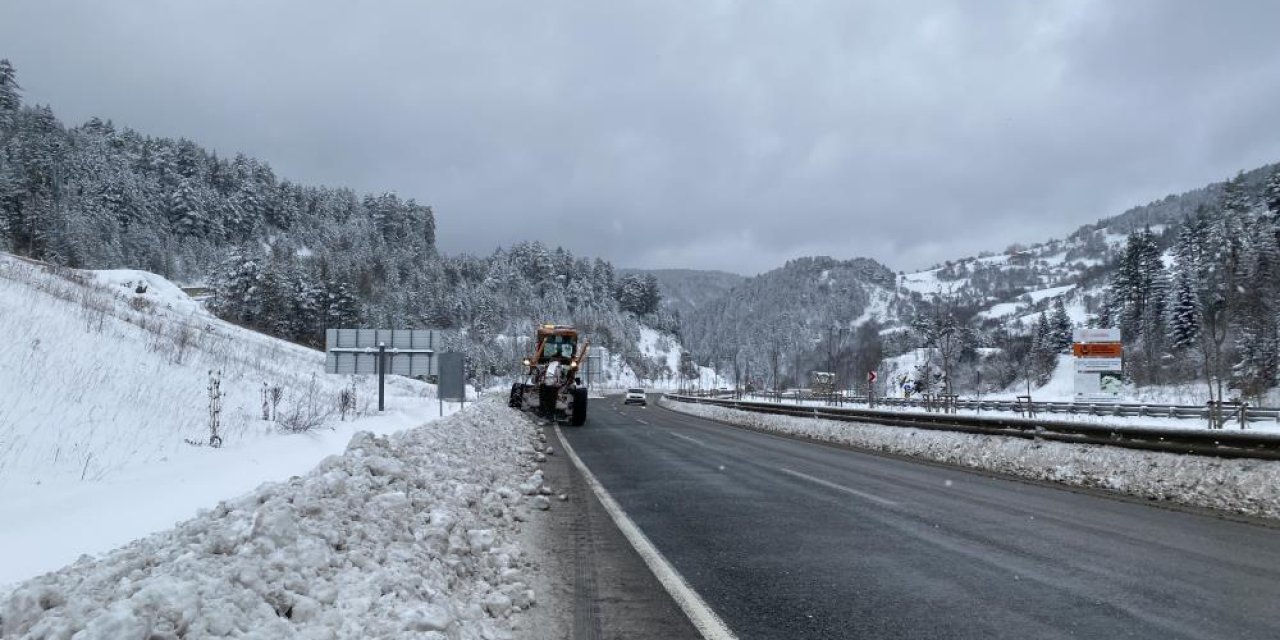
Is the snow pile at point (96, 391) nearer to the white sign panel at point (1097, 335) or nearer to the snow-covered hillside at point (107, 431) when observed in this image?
the snow-covered hillside at point (107, 431)

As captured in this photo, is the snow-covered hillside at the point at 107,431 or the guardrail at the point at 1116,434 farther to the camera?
the guardrail at the point at 1116,434

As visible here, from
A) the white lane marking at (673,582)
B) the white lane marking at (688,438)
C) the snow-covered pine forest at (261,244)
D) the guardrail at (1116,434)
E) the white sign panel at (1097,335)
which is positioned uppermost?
the snow-covered pine forest at (261,244)

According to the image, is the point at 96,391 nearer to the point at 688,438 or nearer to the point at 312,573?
the point at 312,573

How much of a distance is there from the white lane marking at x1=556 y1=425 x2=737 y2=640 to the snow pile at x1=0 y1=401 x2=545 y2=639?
115cm

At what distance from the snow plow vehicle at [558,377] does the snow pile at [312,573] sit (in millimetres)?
21004

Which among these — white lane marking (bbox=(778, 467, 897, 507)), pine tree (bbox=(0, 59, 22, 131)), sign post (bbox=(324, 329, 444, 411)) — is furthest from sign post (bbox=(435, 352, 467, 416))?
pine tree (bbox=(0, 59, 22, 131))

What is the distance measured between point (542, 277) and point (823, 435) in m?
172

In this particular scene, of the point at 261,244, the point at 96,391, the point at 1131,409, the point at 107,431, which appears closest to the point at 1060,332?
the point at 1131,409

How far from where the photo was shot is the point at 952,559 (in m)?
6.63

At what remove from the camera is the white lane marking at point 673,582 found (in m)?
4.81

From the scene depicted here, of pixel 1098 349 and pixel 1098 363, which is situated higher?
pixel 1098 349

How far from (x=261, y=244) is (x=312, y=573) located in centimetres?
16956

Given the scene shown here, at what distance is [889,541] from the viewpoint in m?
7.43

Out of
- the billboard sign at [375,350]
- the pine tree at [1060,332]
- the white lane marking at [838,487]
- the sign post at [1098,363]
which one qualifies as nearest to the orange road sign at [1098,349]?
the sign post at [1098,363]
